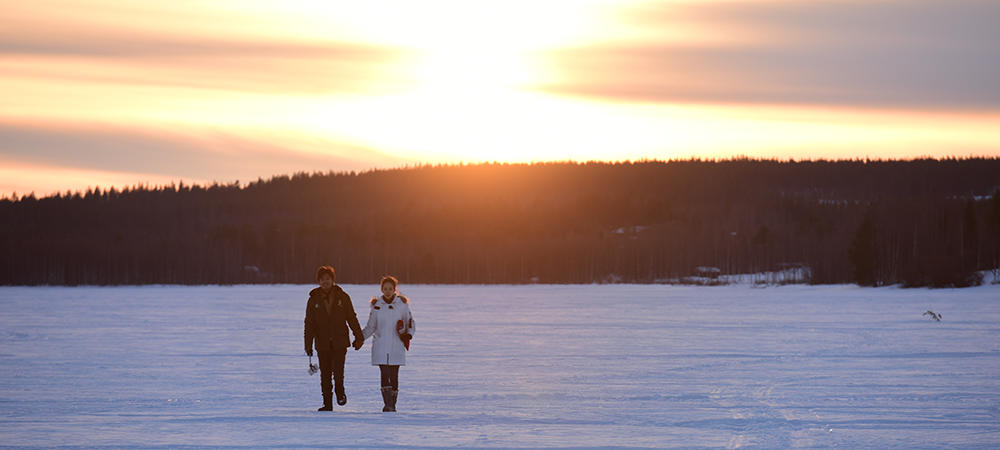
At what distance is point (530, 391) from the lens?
1123cm

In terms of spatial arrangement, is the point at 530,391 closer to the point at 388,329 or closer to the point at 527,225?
the point at 388,329

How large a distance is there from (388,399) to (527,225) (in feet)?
432

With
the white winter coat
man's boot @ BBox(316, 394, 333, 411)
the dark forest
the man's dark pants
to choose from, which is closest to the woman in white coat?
the white winter coat

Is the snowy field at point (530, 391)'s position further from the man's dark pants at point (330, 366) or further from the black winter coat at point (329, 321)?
the black winter coat at point (329, 321)

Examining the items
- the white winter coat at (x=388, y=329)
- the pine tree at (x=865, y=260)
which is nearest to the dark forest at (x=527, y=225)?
the pine tree at (x=865, y=260)

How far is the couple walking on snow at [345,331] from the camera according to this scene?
361 inches

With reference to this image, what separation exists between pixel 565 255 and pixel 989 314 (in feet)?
317

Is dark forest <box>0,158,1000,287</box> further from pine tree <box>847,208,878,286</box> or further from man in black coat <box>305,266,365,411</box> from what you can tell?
man in black coat <box>305,266,365,411</box>

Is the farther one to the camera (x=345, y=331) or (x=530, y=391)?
(x=530, y=391)

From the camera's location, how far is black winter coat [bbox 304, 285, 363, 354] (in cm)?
915

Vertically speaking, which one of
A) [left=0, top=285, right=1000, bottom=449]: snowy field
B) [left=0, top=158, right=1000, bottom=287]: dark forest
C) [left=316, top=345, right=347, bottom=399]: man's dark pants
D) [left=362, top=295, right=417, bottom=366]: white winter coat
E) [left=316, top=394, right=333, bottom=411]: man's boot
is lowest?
[left=0, top=285, right=1000, bottom=449]: snowy field

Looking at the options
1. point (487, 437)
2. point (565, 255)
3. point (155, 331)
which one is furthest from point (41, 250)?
point (487, 437)

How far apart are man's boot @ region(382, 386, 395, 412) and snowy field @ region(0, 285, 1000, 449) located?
6.0 inches

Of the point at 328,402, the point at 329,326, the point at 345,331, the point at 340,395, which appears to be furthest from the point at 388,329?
the point at 328,402
